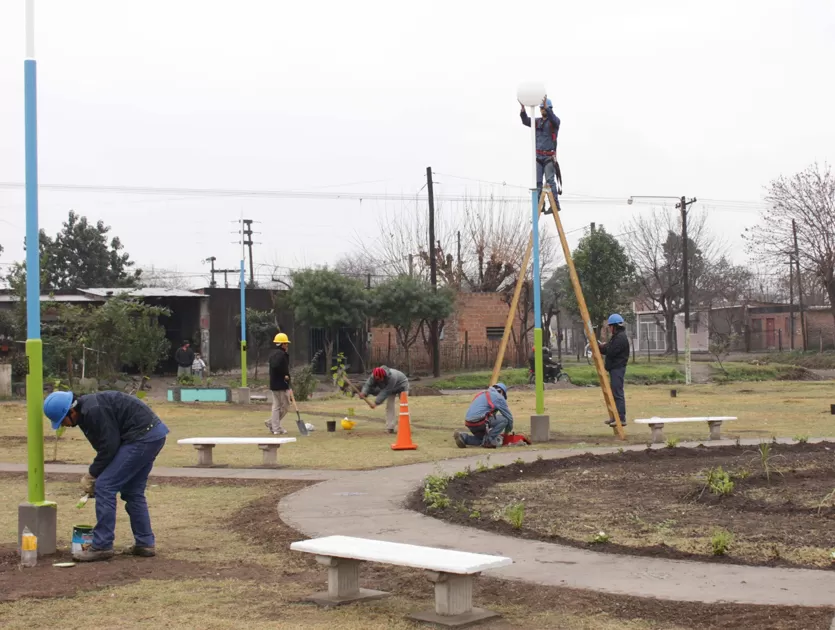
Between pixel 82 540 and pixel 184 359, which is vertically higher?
pixel 184 359

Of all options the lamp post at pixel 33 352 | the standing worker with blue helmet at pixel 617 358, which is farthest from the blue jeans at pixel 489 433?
the lamp post at pixel 33 352

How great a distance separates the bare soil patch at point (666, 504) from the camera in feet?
26.4

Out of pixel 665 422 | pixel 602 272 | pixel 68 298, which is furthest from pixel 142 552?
pixel 602 272

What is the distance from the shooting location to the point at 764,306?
7769cm

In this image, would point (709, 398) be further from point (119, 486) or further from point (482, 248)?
point (482, 248)

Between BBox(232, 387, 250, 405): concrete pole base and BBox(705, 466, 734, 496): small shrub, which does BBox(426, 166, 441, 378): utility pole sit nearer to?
BBox(232, 387, 250, 405): concrete pole base

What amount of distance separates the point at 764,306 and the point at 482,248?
3065 cm

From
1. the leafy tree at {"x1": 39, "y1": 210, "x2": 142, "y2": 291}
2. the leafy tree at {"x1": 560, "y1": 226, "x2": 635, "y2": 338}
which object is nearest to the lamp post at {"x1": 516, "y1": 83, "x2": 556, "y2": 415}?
the leafy tree at {"x1": 560, "y1": 226, "x2": 635, "y2": 338}

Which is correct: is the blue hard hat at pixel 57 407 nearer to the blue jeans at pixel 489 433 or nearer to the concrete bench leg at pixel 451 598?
the concrete bench leg at pixel 451 598

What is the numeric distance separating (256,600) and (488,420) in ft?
32.3

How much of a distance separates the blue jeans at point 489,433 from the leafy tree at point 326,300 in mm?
27377

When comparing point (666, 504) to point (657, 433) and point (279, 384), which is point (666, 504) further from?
point (279, 384)

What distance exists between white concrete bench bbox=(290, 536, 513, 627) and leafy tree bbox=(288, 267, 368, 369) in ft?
120

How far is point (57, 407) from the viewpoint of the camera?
25.7 feet
